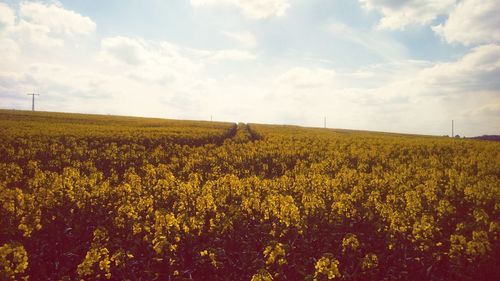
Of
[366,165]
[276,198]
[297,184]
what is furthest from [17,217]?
[366,165]

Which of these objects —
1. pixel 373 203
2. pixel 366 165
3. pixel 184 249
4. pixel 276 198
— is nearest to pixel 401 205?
pixel 373 203

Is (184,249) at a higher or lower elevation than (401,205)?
lower

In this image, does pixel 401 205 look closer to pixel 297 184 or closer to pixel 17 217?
pixel 297 184

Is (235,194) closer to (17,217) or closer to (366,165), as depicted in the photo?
(17,217)

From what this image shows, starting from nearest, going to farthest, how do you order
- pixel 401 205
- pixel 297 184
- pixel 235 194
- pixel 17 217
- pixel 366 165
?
pixel 17 217
pixel 401 205
pixel 235 194
pixel 297 184
pixel 366 165

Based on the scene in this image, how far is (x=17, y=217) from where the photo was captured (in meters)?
8.78

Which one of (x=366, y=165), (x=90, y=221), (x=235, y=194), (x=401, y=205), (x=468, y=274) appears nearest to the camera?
(x=468, y=274)

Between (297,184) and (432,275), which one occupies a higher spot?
(297,184)

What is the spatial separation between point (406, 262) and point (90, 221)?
8994 mm

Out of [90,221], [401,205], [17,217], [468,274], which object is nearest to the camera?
[468,274]

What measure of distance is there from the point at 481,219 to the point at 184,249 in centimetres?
831

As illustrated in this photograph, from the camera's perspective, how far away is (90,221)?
993 cm

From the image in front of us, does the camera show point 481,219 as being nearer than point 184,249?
No

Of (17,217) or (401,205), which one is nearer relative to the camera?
(17,217)
